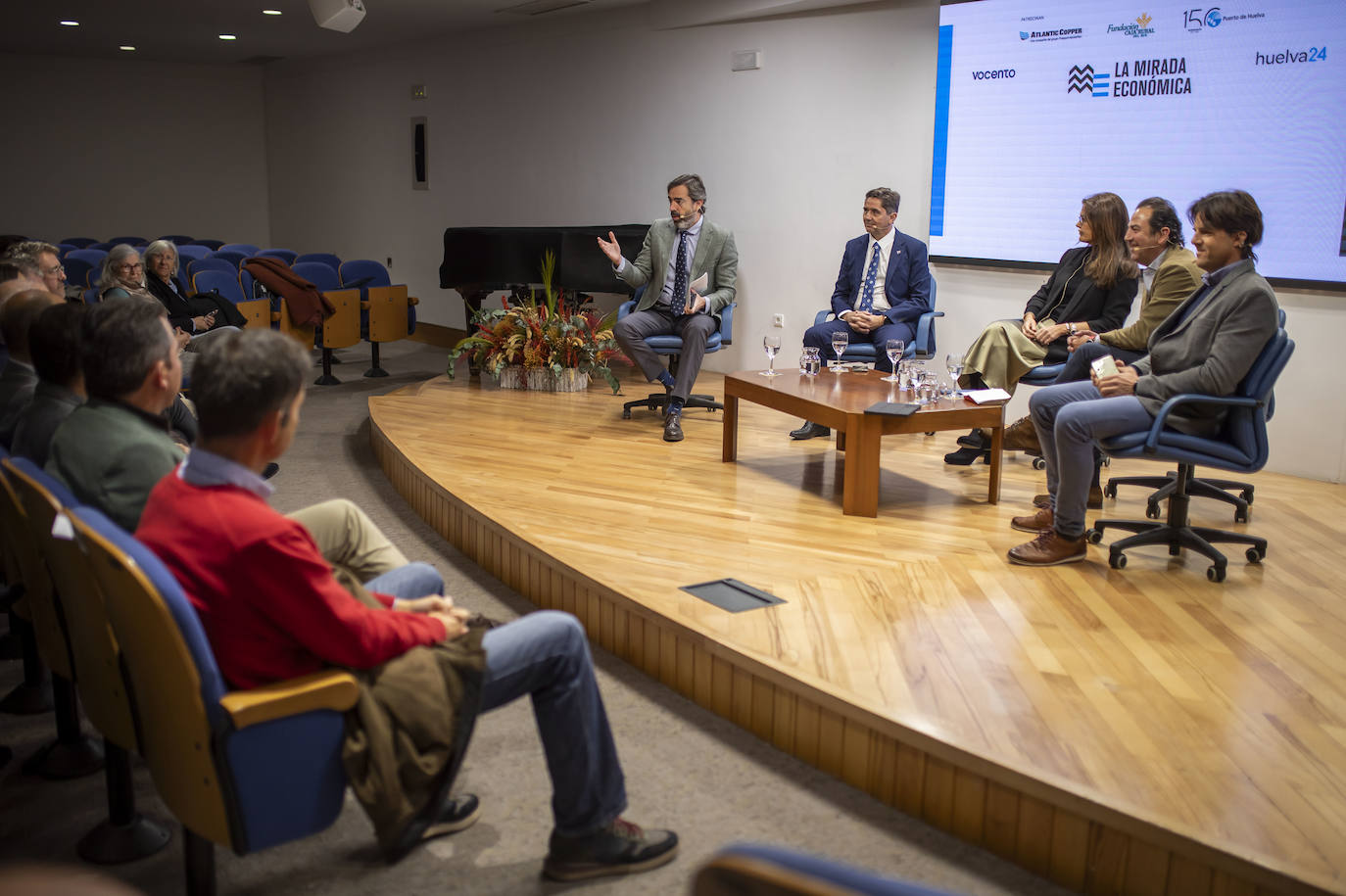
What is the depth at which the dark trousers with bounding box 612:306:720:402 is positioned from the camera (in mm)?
6172

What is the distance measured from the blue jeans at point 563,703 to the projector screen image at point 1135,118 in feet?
15.6

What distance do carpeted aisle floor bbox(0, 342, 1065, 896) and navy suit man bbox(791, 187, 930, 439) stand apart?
3201mm

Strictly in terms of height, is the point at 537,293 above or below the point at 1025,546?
above

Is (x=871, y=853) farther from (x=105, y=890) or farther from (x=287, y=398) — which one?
(x=105, y=890)

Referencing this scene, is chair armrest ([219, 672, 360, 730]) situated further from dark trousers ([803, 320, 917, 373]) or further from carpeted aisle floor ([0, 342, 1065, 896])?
dark trousers ([803, 320, 917, 373])

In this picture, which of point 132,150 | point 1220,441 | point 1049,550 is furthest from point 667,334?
point 132,150

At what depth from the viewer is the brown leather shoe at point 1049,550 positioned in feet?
12.8

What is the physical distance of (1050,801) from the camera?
238 cm

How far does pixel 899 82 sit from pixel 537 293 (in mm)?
3168

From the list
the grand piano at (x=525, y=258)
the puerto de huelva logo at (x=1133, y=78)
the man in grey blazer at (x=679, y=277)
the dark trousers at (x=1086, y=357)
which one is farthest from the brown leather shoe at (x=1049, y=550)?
the grand piano at (x=525, y=258)

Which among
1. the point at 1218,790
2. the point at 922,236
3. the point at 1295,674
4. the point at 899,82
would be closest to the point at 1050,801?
the point at 1218,790

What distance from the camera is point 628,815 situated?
2.61m

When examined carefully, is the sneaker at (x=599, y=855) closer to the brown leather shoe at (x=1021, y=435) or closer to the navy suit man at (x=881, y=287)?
the brown leather shoe at (x=1021, y=435)

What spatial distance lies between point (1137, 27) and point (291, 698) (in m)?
5.80
